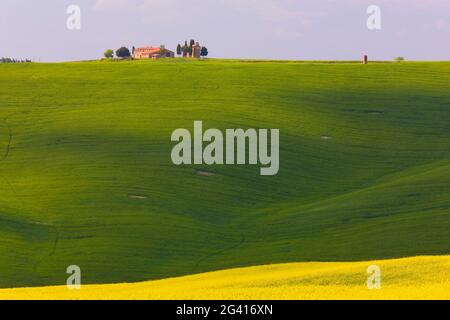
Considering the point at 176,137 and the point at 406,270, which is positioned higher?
the point at 176,137

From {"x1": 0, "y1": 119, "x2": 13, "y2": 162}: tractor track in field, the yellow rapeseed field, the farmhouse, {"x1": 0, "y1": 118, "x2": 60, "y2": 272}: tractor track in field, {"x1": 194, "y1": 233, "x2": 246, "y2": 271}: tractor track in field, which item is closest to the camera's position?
the yellow rapeseed field

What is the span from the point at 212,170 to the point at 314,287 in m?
24.8

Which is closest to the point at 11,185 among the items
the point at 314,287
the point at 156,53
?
the point at 314,287

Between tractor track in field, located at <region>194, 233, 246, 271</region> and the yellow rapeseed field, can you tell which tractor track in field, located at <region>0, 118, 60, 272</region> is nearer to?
tractor track in field, located at <region>194, 233, 246, 271</region>

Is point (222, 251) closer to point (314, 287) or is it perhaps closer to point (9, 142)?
point (314, 287)

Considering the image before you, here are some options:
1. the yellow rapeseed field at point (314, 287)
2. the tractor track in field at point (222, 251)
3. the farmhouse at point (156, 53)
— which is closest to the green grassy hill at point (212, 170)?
the tractor track in field at point (222, 251)

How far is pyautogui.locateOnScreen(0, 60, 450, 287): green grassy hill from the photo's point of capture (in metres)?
37.1

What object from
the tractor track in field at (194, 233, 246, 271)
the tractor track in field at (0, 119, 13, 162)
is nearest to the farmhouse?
the tractor track in field at (0, 119, 13, 162)

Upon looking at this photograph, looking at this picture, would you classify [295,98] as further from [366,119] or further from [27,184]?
[27,184]

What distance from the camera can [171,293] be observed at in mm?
21594

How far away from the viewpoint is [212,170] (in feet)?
153

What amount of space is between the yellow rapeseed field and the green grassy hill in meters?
10.6
